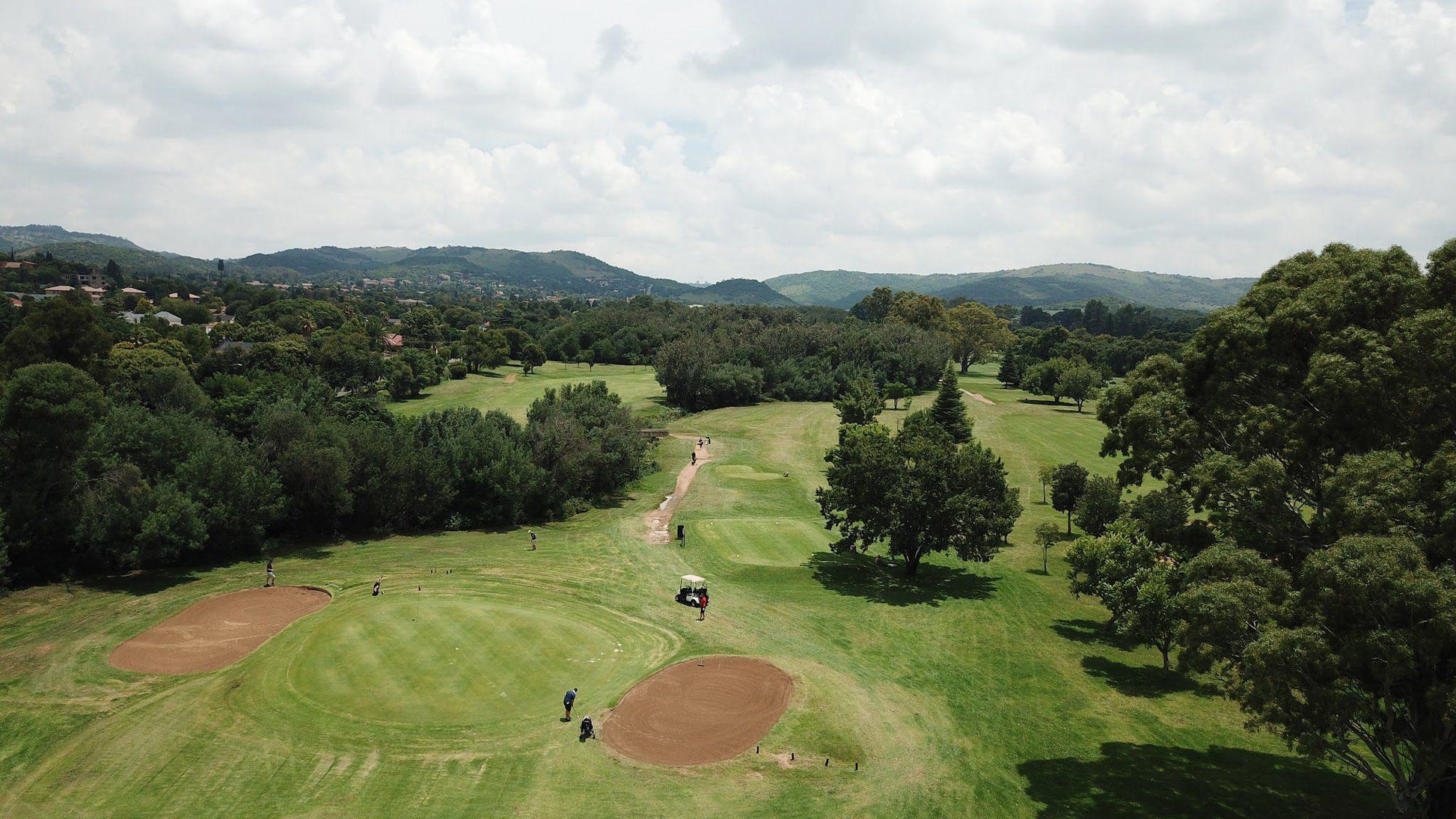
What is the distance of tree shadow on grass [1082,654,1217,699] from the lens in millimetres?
31516

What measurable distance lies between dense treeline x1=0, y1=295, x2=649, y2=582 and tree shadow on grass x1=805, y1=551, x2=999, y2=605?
2453 cm

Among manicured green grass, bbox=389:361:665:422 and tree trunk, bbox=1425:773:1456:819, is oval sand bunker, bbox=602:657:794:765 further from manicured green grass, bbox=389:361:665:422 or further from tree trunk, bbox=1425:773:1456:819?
manicured green grass, bbox=389:361:665:422

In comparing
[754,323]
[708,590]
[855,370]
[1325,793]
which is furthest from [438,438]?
[754,323]

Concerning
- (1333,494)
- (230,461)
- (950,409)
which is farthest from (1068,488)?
(230,461)

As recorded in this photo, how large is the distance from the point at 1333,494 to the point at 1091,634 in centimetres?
2448

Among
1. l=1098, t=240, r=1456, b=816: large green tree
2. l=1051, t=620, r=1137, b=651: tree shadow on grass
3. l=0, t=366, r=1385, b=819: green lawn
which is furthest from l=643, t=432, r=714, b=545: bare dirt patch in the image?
l=1098, t=240, r=1456, b=816: large green tree

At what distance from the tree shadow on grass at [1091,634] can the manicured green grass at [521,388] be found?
211 feet

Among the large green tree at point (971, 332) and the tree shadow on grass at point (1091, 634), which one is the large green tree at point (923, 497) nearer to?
the tree shadow on grass at point (1091, 634)

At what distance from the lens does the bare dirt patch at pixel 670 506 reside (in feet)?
182

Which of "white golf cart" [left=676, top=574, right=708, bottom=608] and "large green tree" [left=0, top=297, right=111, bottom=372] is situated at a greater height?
"large green tree" [left=0, top=297, right=111, bottom=372]

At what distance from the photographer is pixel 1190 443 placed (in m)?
22.6

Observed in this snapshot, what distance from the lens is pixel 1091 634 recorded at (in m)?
39.2

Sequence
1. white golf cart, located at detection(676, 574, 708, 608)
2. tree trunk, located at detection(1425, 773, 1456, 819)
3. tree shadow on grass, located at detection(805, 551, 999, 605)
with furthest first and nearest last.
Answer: tree shadow on grass, located at detection(805, 551, 999, 605) < white golf cart, located at detection(676, 574, 708, 608) < tree trunk, located at detection(1425, 773, 1456, 819)

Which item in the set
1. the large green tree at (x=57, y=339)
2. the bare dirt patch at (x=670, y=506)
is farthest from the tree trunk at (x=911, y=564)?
the large green tree at (x=57, y=339)
